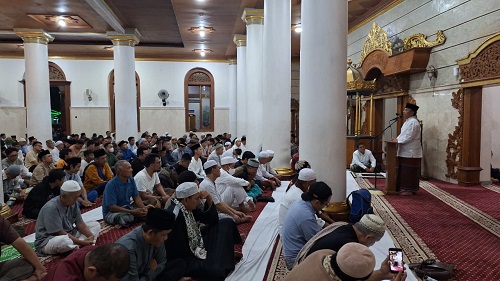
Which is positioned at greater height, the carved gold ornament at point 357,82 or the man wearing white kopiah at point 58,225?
the carved gold ornament at point 357,82

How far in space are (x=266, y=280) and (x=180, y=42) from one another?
43.2 ft

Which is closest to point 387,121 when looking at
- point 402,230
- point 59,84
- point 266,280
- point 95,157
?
point 402,230

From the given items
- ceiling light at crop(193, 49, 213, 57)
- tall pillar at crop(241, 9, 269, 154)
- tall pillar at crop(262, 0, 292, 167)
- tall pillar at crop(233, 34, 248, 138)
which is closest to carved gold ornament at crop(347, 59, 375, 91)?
tall pillar at crop(241, 9, 269, 154)

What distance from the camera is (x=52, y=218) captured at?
3.38 meters

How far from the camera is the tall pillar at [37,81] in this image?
11.4 metres

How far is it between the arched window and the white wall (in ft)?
0.68

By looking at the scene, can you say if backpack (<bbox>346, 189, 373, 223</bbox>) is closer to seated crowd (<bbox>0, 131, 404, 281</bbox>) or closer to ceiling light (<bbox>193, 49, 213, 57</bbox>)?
seated crowd (<bbox>0, 131, 404, 281</bbox>)

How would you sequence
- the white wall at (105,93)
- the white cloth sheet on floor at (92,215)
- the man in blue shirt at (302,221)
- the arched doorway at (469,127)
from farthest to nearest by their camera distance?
the white wall at (105,93)
the arched doorway at (469,127)
the white cloth sheet on floor at (92,215)
the man in blue shirt at (302,221)

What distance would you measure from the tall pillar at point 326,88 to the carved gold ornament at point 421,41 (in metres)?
4.01

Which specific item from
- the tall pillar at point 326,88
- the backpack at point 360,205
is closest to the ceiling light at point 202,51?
the tall pillar at point 326,88

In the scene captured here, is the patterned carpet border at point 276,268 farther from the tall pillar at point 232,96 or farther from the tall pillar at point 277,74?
the tall pillar at point 232,96

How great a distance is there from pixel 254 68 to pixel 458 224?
589 cm

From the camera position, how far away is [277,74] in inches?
275

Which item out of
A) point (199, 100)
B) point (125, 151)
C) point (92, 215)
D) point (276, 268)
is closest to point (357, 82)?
point (125, 151)
